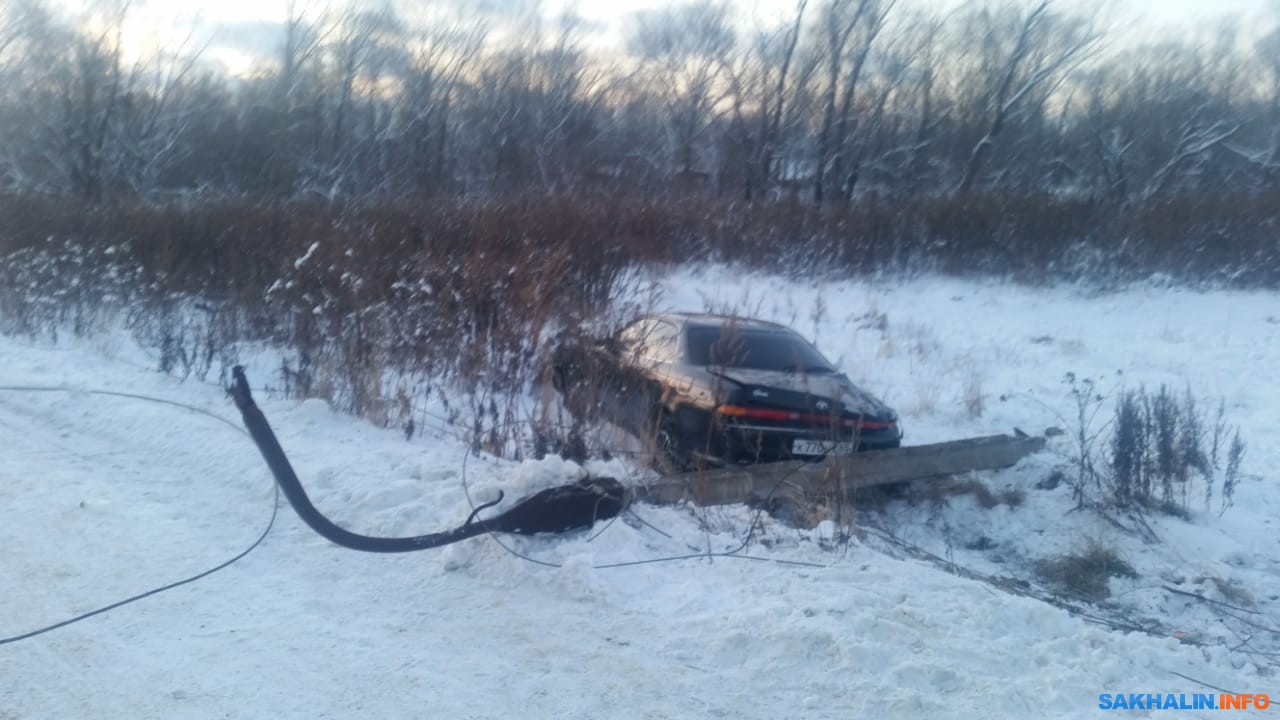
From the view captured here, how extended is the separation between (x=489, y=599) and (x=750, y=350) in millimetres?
4177

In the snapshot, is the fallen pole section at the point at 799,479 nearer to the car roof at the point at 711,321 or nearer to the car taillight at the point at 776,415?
the car taillight at the point at 776,415

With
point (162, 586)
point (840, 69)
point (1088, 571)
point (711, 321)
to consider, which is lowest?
point (1088, 571)

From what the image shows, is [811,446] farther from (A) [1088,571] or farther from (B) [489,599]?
(B) [489,599]

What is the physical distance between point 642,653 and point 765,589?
775mm

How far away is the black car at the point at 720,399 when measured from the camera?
23.3ft

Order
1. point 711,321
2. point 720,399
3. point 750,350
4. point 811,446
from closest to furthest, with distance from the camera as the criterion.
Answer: point 720,399 < point 811,446 < point 750,350 < point 711,321

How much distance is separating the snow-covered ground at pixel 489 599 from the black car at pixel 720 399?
79 cm

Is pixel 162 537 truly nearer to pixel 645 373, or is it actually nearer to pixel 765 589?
pixel 765 589

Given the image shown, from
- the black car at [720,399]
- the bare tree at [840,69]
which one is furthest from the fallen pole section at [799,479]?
the bare tree at [840,69]

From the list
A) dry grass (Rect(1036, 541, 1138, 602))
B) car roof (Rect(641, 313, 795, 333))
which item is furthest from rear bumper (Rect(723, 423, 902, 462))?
dry grass (Rect(1036, 541, 1138, 602))

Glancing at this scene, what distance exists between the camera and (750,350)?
26.4ft

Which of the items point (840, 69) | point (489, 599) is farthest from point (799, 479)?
point (840, 69)

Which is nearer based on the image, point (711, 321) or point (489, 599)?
point (489, 599)

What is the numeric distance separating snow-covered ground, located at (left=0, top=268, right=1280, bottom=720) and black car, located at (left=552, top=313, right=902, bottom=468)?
79 cm
